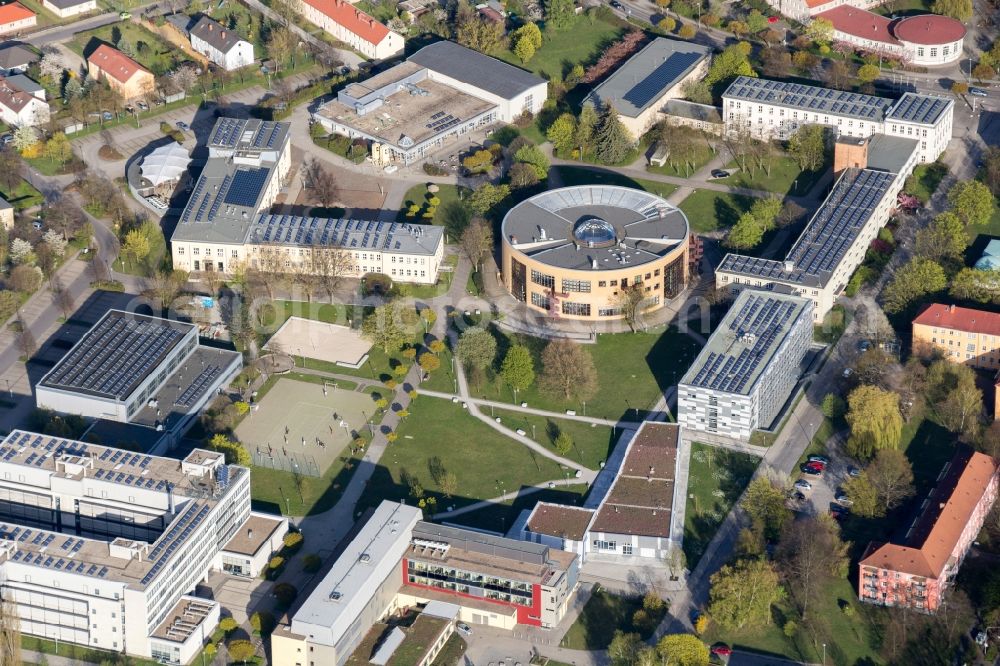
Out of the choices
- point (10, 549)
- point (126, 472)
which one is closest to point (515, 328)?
point (126, 472)

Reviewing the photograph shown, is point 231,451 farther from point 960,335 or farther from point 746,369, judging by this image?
point 960,335

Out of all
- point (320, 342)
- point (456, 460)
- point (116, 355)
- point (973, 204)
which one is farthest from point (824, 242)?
point (116, 355)

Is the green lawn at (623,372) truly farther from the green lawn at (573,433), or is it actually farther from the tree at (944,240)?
the tree at (944,240)

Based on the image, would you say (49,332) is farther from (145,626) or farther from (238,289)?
(145,626)

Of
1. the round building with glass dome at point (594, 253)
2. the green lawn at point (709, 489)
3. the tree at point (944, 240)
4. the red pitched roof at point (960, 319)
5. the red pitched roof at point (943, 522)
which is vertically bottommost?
the green lawn at point (709, 489)

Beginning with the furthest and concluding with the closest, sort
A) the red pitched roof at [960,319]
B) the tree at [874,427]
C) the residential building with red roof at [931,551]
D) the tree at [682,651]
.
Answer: the red pitched roof at [960,319], the tree at [874,427], the residential building with red roof at [931,551], the tree at [682,651]

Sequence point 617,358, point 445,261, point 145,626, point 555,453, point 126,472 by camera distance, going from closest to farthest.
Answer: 1. point 145,626
2. point 126,472
3. point 555,453
4. point 617,358
5. point 445,261

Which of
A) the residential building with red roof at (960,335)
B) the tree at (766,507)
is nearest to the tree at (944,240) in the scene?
the residential building with red roof at (960,335)
